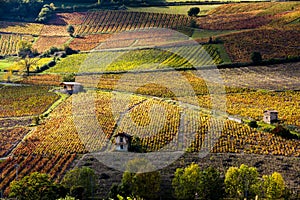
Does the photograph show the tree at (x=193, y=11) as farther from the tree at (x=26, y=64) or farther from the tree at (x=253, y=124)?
the tree at (x=253, y=124)

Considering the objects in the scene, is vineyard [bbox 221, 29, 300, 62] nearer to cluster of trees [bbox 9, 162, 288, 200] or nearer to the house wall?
the house wall

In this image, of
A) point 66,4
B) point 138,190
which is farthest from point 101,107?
point 66,4

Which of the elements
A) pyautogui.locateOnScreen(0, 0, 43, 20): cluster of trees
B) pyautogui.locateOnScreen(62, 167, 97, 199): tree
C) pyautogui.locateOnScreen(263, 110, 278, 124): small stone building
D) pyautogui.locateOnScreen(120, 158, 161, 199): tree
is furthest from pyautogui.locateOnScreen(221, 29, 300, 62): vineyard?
pyautogui.locateOnScreen(0, 0, 43, 20): cluster of trees

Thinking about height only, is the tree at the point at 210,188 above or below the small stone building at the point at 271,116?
below

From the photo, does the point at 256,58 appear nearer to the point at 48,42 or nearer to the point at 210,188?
the point at 48,42

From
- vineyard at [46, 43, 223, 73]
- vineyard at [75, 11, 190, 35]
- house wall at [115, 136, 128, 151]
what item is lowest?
house wall at [115, 136, 128, 151]

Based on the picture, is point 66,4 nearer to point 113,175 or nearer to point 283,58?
point 283,58

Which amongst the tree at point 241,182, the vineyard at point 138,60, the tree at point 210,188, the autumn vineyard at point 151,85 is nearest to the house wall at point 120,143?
the autumn vineyard at point 151,85
